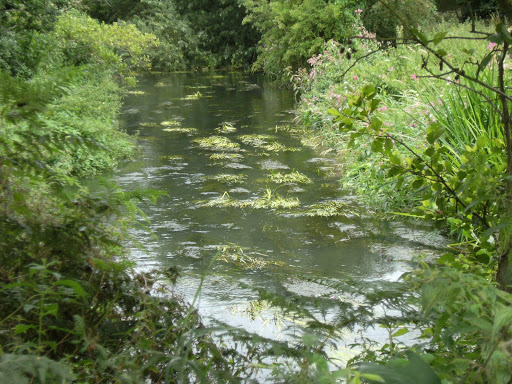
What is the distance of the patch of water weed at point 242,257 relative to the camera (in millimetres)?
4105

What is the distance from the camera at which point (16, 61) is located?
699 cm

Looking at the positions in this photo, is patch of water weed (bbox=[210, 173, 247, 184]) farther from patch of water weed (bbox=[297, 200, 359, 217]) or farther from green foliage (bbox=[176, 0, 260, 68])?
green foliage (bbox=[176, 0, 260, 68])

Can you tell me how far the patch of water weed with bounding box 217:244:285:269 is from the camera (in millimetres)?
4105

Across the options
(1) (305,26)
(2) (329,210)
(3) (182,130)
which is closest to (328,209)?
(2) (329,210)

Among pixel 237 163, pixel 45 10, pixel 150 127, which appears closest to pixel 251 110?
pixel 150 127

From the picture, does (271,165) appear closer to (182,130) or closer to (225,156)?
(225,156)

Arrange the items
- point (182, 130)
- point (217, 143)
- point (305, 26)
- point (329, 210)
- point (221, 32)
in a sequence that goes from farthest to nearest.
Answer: point (221, 32)
point (305, 26)
point (182, 130)
point (217, 143)
point (329, 210)

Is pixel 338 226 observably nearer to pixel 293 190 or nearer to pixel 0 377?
pixel 293 190

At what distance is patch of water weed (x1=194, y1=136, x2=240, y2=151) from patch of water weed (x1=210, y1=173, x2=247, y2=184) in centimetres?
175

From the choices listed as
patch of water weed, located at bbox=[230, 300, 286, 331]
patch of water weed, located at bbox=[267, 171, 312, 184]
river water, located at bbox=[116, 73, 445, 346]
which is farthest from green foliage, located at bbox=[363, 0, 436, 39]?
patch of water weed, located at bbox=[230, 300, 286, 331]

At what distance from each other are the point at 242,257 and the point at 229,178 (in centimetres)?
275

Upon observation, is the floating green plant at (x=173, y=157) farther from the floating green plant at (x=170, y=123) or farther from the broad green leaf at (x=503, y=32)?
the broad green leaf at (x=503, y=32)

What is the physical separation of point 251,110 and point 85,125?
651 centimetres

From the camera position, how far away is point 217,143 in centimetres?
902
